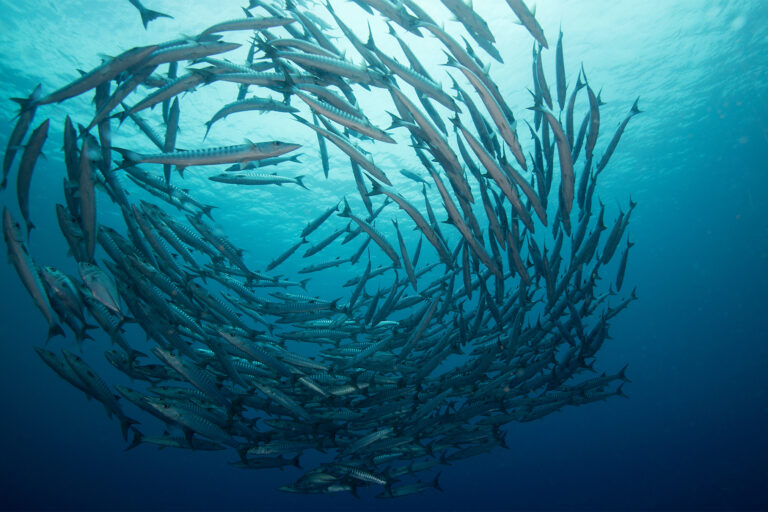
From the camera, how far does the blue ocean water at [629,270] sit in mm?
13430

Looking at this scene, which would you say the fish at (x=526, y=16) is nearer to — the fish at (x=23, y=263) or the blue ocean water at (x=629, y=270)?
the blue ocean water at (x=629, y=270)

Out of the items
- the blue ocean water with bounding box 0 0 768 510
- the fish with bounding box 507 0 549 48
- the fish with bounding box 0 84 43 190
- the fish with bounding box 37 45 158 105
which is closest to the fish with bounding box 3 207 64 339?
the fish with bounding box 0 84 43 190

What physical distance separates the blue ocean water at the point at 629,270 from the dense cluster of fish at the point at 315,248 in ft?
6.97

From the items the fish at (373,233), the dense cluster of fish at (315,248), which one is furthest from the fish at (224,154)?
the fish at (373,233)

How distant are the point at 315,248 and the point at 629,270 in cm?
5286

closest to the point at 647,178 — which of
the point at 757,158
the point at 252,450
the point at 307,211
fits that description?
the point at 757,158

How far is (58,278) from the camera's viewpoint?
3.64 metres

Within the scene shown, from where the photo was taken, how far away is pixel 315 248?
716 centimetres

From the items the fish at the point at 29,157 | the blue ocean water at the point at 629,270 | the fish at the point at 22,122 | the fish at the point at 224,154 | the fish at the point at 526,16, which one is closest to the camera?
the fish at the point at 224,154

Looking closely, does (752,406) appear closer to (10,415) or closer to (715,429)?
(715,429)

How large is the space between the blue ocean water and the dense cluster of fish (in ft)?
6.97

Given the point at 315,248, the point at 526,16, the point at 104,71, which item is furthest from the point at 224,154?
the point at 315,248

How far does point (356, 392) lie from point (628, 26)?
17.0 metres

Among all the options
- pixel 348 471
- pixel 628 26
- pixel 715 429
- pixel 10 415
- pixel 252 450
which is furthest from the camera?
pixel 715 429
